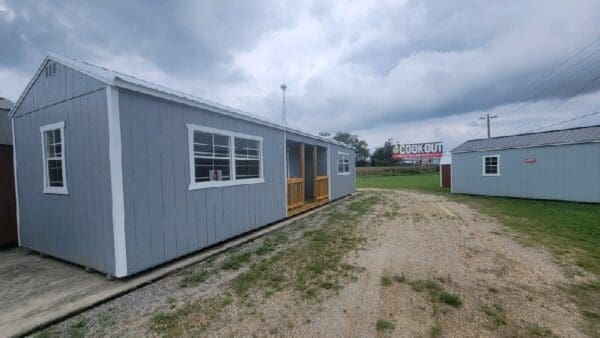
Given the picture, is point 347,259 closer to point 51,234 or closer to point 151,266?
point 151,266

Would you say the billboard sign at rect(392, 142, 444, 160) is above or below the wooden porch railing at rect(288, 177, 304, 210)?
above

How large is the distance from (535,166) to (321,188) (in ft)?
33.5

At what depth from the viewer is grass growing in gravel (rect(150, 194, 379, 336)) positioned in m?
2.66

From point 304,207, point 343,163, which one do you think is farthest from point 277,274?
point 343,163

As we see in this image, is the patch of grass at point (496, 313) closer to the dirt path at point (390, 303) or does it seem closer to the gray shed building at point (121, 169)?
the dirt path at point (390, 303)

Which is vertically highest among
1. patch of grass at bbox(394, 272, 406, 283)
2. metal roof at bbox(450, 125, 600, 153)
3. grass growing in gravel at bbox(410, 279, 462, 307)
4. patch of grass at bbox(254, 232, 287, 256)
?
metal roof at bbox(450, 125, 600, 153)

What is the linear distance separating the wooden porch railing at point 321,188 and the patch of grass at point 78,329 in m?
8.62

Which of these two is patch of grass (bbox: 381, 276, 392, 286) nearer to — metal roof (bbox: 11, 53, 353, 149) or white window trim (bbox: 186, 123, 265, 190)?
white window trim (bbox: 186, 123, 265, 190)

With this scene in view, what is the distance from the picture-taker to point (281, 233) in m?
6.38

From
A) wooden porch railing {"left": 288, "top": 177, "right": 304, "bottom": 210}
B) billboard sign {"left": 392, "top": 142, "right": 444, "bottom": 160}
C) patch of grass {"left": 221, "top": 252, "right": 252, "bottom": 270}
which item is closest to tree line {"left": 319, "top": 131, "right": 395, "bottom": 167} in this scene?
billboard sign {"left": 392, "top": 142, "right": 444, "bottom": 160}

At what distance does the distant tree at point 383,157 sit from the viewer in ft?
182

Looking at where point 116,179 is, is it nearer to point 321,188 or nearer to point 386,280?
point 386,280

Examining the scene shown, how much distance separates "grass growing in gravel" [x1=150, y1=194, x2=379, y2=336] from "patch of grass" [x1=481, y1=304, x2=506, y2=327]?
5.23 ft

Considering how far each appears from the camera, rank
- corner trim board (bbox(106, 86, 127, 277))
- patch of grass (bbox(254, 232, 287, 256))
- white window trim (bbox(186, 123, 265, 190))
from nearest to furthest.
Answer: corner trim board (bbox(106, 86, 127, 277)), white window trim (bbox(186, 123, 265, 190)), patch of grass (bbox(254, 232, 287, 256))
